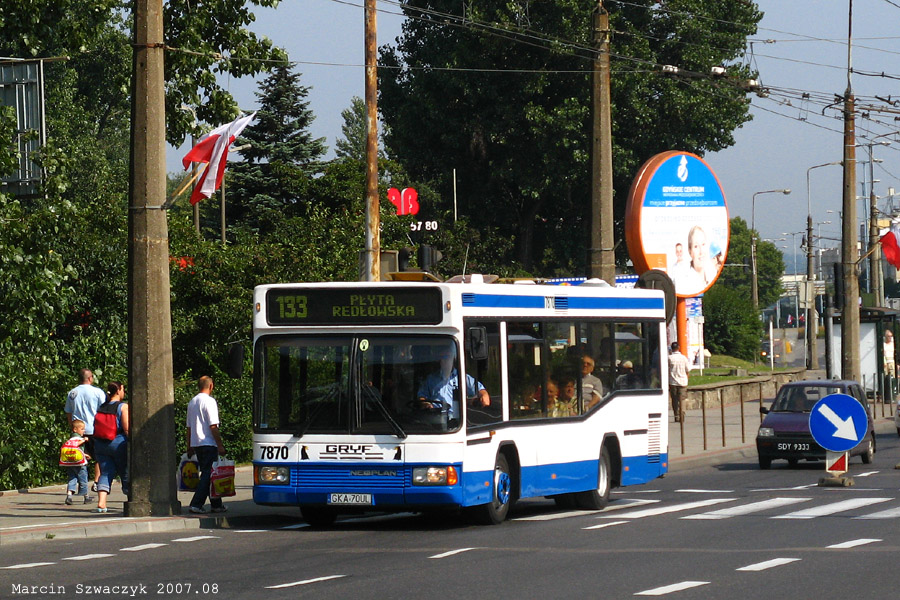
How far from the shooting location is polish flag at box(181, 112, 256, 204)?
16766 mm

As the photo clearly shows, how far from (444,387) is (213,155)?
419 cm

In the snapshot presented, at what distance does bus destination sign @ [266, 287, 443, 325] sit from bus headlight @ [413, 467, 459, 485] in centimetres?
149

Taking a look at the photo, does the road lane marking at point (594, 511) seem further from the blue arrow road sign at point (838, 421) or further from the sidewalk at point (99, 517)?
the sidewalk at point (99, 517)

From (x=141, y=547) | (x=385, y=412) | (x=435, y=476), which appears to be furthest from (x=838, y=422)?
(x=141, y=547)

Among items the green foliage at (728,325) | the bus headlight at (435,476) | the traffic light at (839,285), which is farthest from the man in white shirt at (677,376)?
the green foliage at (728,325)

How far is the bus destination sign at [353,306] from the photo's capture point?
15055 mm

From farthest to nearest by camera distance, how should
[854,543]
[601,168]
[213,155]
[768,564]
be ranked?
1. [601,168]
2. [213,155]
3. [854,543]
4. [768,564]

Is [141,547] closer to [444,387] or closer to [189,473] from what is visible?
[444,387]

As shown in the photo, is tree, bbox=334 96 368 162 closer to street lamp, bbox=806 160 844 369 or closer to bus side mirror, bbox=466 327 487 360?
street lamp, bbox=806 160 844 369

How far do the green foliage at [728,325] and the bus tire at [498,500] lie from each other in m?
53.3

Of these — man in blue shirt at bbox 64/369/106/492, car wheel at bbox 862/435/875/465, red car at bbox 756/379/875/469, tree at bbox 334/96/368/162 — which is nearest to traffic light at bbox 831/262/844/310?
red car at bbox 756/379/875/469

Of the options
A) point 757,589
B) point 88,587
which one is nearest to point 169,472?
point 88,587

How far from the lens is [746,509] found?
685 inches

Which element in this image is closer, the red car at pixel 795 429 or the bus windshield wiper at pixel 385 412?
the bus windshield wiper at pixel 385 412
